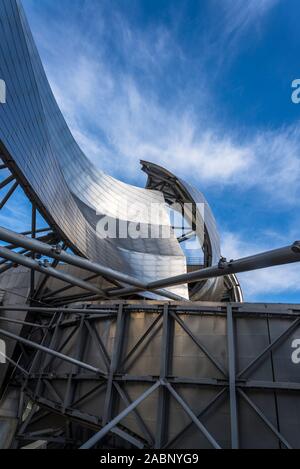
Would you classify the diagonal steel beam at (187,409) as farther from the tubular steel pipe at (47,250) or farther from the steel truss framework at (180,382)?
the tubular steel pipe at (47,250)

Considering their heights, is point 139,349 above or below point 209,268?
below

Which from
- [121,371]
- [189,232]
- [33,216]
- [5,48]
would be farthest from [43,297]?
[189,232]

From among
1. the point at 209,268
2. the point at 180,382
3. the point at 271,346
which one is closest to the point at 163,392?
the point at 180,382

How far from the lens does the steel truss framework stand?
9.30m

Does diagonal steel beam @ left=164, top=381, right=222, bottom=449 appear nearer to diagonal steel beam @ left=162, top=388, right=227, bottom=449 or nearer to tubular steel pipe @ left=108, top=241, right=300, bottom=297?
diagonal steel beam @ left=162, top=388, right=227, bottom=449

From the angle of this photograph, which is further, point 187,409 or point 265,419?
point 187,409

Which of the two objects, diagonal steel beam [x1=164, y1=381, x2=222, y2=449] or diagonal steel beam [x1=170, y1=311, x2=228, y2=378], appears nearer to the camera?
diagonal steel beam [x1=164, y1=381, x2=222, y2=449]

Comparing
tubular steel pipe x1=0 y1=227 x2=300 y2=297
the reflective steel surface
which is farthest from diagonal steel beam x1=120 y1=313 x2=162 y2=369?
the reflective steel surface

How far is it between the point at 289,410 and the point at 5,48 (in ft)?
51.3

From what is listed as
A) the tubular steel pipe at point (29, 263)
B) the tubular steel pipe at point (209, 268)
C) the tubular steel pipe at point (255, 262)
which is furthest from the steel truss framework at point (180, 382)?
the tubular steel pipe at point (29, 263)

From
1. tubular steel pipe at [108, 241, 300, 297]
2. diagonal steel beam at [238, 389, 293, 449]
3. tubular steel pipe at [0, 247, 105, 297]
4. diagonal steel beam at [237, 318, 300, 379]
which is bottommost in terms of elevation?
diagonal steel beam at [238, 389, 293, 449]

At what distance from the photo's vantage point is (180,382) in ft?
33.2

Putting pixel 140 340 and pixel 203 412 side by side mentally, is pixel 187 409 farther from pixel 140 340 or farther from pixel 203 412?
pixel 140 340
